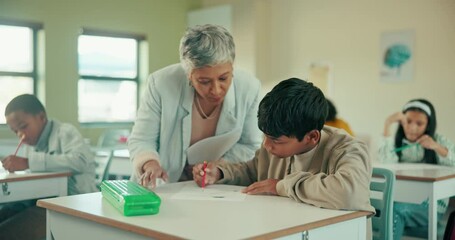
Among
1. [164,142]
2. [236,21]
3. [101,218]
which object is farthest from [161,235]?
[236,21]

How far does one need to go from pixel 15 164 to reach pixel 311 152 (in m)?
1.74

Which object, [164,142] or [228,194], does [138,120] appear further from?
[228,194]

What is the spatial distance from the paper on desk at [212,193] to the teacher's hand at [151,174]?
0.33 ft

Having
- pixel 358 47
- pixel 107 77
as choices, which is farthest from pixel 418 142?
pixel 107 77

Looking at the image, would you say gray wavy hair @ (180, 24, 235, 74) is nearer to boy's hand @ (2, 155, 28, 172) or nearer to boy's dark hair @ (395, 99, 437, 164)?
boy's hand @ (2, 155, 28, 172)

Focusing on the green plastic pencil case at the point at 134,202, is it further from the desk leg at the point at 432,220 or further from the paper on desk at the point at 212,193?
the desk leg at the point at 432,220

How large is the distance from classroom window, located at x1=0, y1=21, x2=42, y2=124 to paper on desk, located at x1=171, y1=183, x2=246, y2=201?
13.2 feet

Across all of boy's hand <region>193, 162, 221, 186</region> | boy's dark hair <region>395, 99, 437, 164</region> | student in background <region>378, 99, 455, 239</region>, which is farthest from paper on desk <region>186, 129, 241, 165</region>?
boy's dark hair <region>395, 99, 437, 164</region>

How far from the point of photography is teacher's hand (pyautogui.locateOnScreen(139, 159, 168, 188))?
192cm

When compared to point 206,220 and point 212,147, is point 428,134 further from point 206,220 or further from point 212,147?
point 206,220

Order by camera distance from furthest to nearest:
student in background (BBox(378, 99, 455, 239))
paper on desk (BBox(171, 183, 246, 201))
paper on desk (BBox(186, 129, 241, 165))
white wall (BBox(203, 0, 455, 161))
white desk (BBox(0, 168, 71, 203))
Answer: white wall (BBox(203, 0, 455, 161))
student in background (BBox(378, 99, 455, 239))
white desk (BBox(0, 168, 71, 203))
paper on desk (BBox(186, 129, 241, 165))
paper on desk (BBox(171, 183, 246, 201))

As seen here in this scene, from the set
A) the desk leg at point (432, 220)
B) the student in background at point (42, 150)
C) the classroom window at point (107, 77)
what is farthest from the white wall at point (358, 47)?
the student in background at point (42, 150)

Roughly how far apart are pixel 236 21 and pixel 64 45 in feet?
6.42

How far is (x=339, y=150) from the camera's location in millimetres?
1682
